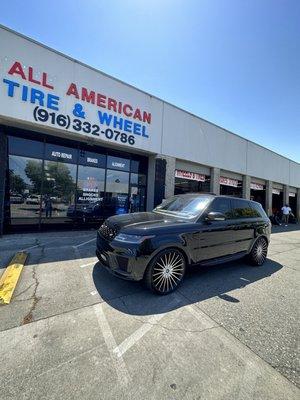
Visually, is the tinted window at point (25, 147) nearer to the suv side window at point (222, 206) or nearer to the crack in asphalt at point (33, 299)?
the crack in asphalt at point (33, 299)

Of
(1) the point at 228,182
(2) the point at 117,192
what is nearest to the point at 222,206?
(2) the point at 117,192

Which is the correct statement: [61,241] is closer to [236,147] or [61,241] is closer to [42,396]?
[42,396]

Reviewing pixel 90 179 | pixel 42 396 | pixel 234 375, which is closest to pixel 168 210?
pixel 234 375

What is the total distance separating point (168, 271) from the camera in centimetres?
421

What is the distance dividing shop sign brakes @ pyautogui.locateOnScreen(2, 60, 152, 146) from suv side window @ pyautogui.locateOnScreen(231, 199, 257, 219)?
6280mm

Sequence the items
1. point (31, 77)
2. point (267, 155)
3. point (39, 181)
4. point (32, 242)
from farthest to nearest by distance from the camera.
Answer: point (267, 155), point (39, 181), point (31, 77), point (32, 242)

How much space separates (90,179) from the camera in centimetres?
1076

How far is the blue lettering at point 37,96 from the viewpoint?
26.6 feet

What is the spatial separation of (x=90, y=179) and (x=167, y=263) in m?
7.53

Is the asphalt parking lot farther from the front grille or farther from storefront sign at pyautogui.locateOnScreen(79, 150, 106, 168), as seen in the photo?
storefront sign at pyautogui.locateOnScreen(79, 150, 106, 168)

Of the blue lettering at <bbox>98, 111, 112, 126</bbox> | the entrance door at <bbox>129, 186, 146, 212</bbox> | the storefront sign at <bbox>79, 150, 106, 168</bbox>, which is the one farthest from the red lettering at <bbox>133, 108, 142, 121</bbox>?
the entrance door at <bbox>129, 186, 146, 212</bbox>

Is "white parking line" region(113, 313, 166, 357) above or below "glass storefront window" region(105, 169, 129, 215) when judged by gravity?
below

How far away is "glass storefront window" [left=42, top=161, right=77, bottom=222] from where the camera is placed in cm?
973

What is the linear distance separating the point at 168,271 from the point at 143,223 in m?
0.99
